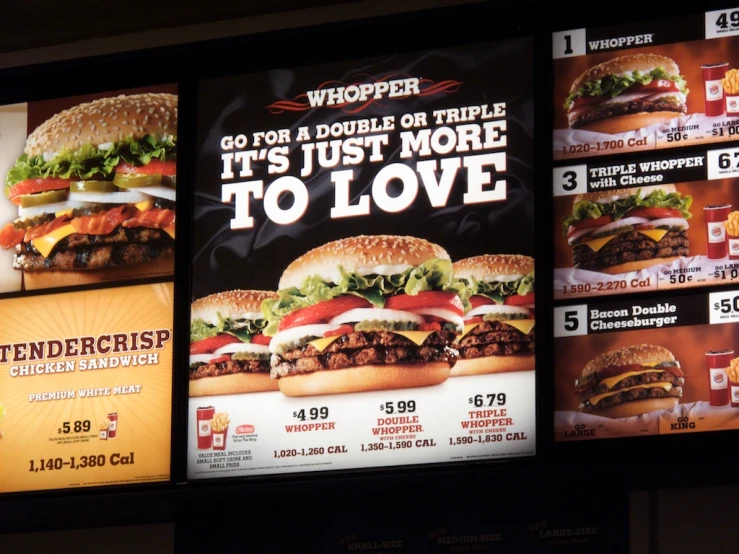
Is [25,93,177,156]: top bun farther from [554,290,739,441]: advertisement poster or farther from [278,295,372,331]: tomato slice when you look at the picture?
[554,290,739,441]: advertisement poster

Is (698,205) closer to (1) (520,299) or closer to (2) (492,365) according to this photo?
(1) (520,299)

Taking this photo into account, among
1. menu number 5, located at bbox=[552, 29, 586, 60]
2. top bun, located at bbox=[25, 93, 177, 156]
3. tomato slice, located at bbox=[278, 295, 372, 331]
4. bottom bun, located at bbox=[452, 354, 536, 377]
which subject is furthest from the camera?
top bun, located at bbox=[25, 93, 177, 156]

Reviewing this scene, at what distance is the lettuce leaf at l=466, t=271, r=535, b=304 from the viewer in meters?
5.02

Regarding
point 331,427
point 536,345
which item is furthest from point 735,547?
point 331,427

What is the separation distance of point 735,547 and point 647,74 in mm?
1833

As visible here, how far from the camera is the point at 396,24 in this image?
18.1 ft

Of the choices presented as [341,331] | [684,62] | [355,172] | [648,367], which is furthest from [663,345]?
[355,172]

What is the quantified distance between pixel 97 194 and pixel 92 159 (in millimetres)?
168

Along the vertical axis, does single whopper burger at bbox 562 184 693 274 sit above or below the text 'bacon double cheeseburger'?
above

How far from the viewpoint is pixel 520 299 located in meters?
5.02

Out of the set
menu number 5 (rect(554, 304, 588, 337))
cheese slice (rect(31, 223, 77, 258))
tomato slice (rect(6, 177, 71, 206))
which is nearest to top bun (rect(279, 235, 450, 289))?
menu number 5 (rect(554, 304, 588, 337))

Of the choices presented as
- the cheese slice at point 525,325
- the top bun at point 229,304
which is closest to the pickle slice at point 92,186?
the top bun at point 229,304

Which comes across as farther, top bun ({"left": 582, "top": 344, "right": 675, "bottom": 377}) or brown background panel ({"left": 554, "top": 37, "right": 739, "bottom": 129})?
brown background panel ({"left": 554, "top": 37, "right": 739, "bottom": 129})

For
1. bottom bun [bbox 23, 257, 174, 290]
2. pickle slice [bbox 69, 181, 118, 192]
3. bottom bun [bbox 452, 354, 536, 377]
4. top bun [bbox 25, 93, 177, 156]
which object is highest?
top bun [bbox 25, 93, 177, 156]
